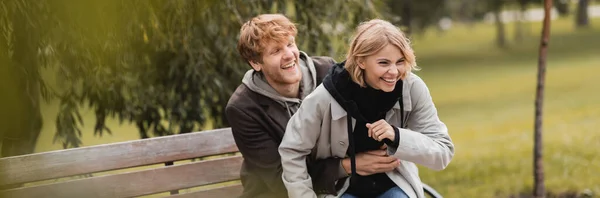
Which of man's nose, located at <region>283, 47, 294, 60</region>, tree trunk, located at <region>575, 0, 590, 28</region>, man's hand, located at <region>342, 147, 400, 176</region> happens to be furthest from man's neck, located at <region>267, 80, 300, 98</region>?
tree trunk, located at <region>575, 0, 590, 28</region>

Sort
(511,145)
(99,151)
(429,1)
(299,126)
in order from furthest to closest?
(429,1) < (511,145) < (99,151) < (299,126)

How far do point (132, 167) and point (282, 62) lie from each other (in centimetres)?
82

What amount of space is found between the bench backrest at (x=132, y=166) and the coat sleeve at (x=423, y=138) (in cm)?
110

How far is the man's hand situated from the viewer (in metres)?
2.95

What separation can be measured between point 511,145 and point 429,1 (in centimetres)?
2142

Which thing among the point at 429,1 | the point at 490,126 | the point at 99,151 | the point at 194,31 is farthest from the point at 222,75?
the point at 429,1

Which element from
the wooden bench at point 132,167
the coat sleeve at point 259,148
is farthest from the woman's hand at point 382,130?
the wooden bench at point 132,167

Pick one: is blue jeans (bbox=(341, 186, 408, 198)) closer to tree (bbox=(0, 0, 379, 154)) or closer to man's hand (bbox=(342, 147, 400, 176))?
man's hand (bbox=(342, 147, 400, 176))

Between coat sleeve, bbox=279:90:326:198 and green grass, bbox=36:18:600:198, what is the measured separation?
0.82m

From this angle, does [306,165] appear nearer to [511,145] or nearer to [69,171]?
[69,171]

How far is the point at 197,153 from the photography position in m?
3.74

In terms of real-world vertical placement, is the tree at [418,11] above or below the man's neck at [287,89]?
below

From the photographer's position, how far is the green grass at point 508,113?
8.06m

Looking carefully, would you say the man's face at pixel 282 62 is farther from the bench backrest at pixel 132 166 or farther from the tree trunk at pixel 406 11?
the tree trunk at pixel 406 11
